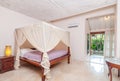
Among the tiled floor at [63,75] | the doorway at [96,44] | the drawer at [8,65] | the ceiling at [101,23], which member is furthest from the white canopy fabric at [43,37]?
the doorway at [96,44]

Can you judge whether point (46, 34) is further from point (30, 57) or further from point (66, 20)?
point (66, 20)

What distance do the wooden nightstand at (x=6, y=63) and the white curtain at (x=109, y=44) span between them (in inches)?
253

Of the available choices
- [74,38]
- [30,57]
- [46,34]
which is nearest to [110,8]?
[74,38]

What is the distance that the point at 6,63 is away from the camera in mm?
3064

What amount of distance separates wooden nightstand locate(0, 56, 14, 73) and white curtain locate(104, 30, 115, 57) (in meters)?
6.42

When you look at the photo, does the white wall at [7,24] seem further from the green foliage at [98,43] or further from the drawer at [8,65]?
the green foliage at [98,43]

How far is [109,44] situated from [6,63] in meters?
6.77

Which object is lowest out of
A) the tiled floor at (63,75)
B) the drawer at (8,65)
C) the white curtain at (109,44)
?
the tiled floor at (63,75)

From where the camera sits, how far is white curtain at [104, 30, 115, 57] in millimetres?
6148

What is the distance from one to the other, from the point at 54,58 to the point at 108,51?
5.12 m

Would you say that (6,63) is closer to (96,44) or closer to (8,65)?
(8,65)

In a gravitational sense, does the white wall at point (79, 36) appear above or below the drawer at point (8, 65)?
above

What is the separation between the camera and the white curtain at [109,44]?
615cm

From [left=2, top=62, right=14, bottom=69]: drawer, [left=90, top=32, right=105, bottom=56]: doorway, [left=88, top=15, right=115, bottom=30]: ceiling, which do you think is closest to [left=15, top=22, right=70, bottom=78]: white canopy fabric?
[left=2, top=62, right=14, bottom=69]: drawer
